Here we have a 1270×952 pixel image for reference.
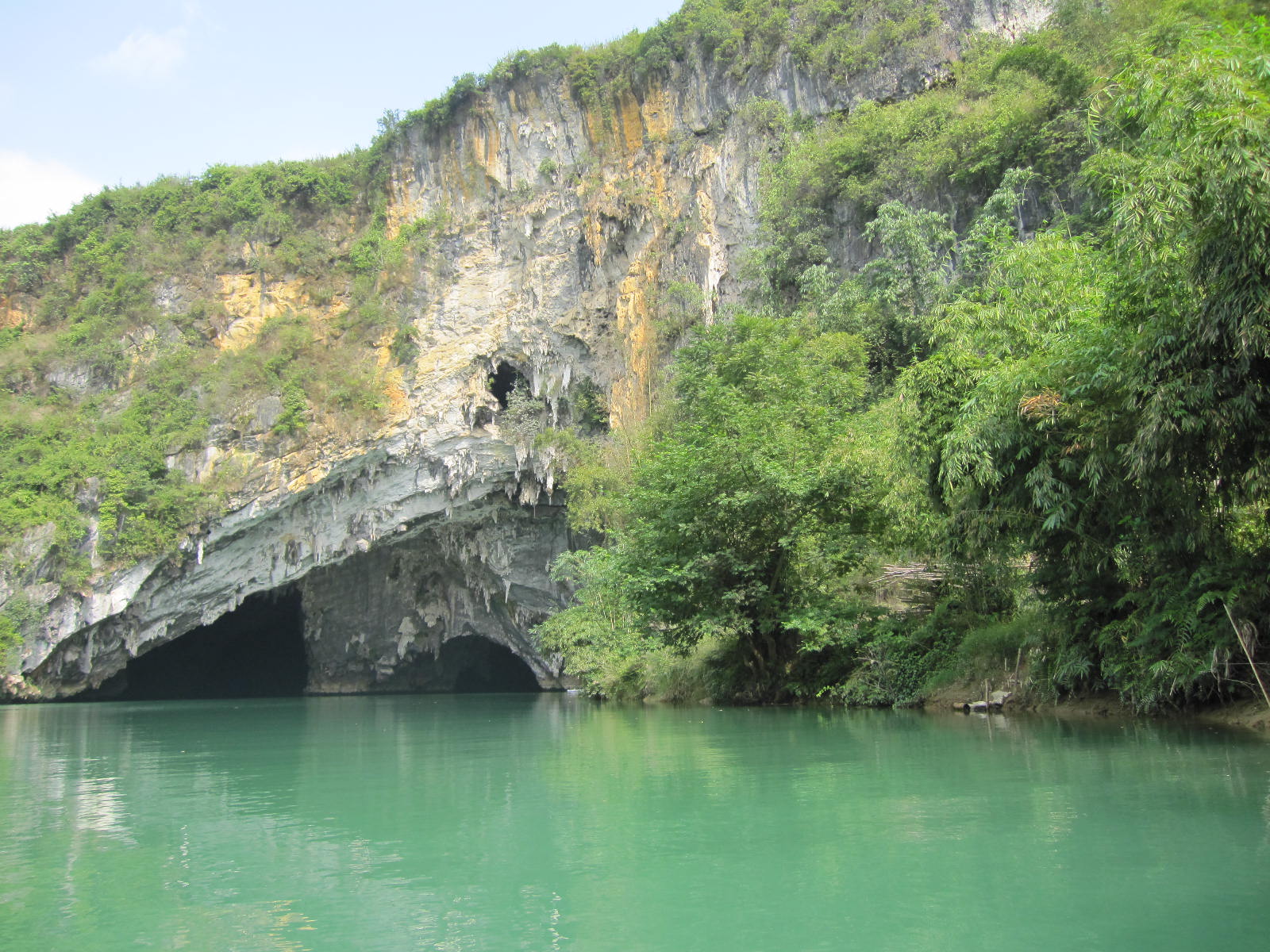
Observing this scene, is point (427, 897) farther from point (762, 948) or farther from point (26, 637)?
point (26, 637)

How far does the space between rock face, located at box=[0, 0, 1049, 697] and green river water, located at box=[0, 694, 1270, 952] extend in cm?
1849

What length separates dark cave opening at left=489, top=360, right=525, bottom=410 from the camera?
1150 inches

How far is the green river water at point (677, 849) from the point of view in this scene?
3.45 meters

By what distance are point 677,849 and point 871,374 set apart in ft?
55.5

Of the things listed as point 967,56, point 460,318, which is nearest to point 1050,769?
point 967,56

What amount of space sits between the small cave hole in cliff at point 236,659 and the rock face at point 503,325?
2.28 metres

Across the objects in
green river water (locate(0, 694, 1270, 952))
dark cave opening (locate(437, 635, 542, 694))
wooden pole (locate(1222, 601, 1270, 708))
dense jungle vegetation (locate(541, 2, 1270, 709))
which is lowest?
dark cave opening (locate(437, 635, 542, 694))

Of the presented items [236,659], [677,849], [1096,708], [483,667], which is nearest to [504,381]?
[483,667]

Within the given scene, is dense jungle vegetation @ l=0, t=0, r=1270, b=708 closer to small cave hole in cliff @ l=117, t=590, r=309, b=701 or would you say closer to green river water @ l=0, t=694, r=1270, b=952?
green river water @ l=0, t=694, r=1270, b=952

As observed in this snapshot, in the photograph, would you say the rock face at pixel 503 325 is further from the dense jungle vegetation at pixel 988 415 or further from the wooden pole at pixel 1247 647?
the wooden pole at pixel 1247 647

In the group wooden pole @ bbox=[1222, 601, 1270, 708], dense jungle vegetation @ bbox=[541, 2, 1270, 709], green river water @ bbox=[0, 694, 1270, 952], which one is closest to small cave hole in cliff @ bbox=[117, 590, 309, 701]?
dense jungle vegetation @ bbox=[541, 2, 1270, 709]

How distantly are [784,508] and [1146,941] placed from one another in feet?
39.7

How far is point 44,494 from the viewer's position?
1072 inches

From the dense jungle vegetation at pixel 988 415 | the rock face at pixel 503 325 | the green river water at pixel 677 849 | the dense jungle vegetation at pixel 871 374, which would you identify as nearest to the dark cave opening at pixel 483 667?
the rock face at pixel 503 325
